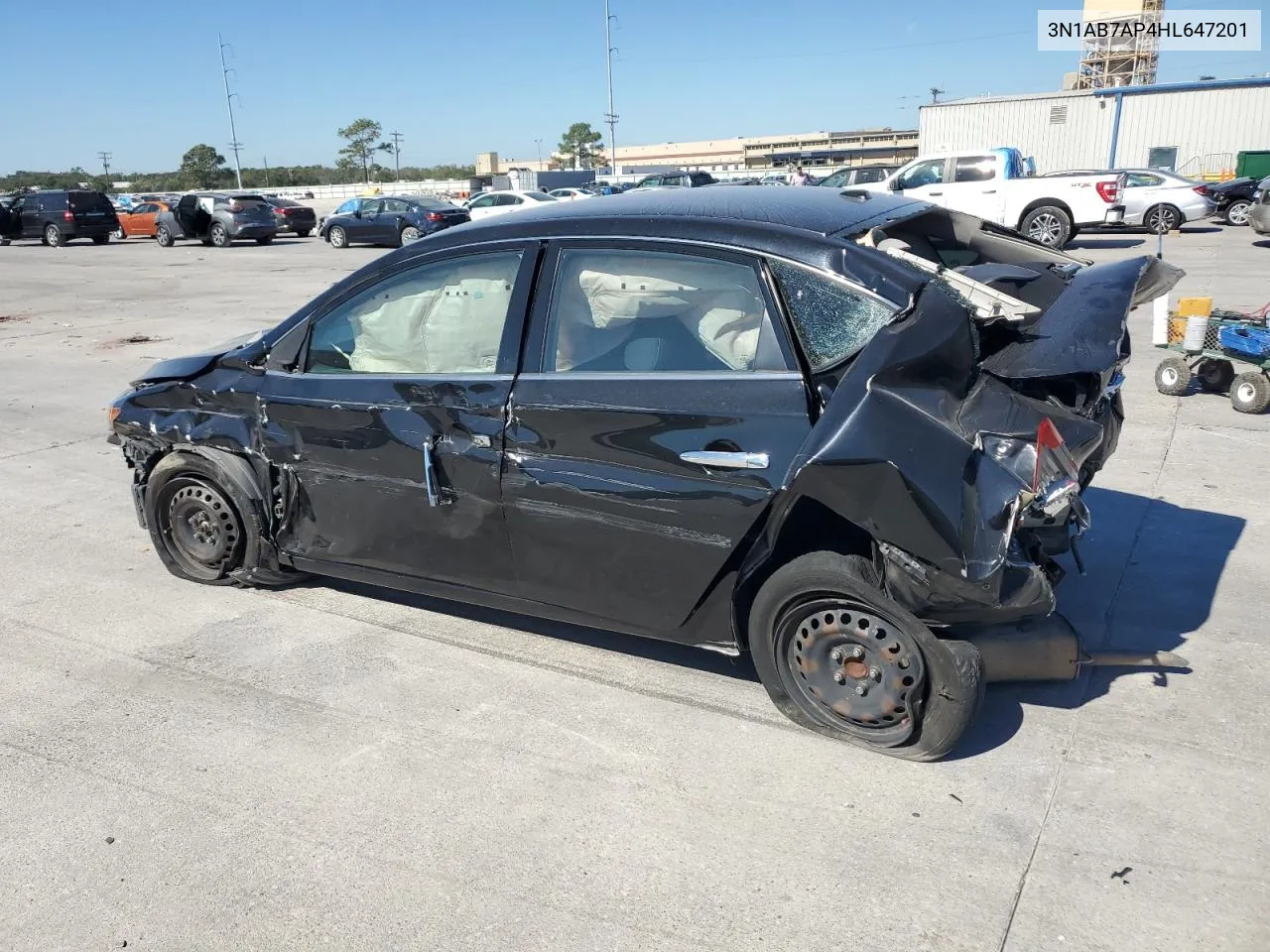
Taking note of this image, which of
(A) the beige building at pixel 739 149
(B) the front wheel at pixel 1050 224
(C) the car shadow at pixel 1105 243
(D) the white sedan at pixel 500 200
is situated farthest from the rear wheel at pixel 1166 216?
(A) the beige building at pixel 739 149

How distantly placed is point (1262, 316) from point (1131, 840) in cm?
599

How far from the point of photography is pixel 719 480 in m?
3.21

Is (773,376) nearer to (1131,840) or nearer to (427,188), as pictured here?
(1131,840)

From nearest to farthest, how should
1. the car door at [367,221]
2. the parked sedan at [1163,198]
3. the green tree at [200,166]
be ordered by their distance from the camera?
the parked sedan at [1163,198]
the car door at [367,221]
the green tree at [200,166]

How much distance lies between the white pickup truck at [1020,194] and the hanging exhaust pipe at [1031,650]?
57.8 ft

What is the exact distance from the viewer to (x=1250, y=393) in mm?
7160

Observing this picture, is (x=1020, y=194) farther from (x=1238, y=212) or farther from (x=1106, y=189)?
(x=1238, y=212)

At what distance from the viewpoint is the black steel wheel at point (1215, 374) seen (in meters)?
7.75

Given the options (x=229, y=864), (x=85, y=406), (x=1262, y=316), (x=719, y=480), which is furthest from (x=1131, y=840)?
(x=85, y=406)

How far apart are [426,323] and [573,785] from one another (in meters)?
1.91

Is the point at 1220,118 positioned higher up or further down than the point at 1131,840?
higher up

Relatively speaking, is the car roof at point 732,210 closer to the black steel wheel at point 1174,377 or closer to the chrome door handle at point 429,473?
the chrome door handle at point 429,473

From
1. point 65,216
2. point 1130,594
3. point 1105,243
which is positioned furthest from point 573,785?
point 65,216

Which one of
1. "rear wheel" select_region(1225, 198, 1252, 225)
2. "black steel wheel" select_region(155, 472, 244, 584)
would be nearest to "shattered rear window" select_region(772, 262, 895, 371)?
"black steel wheel" select_region(155, 472, 244, 584)
